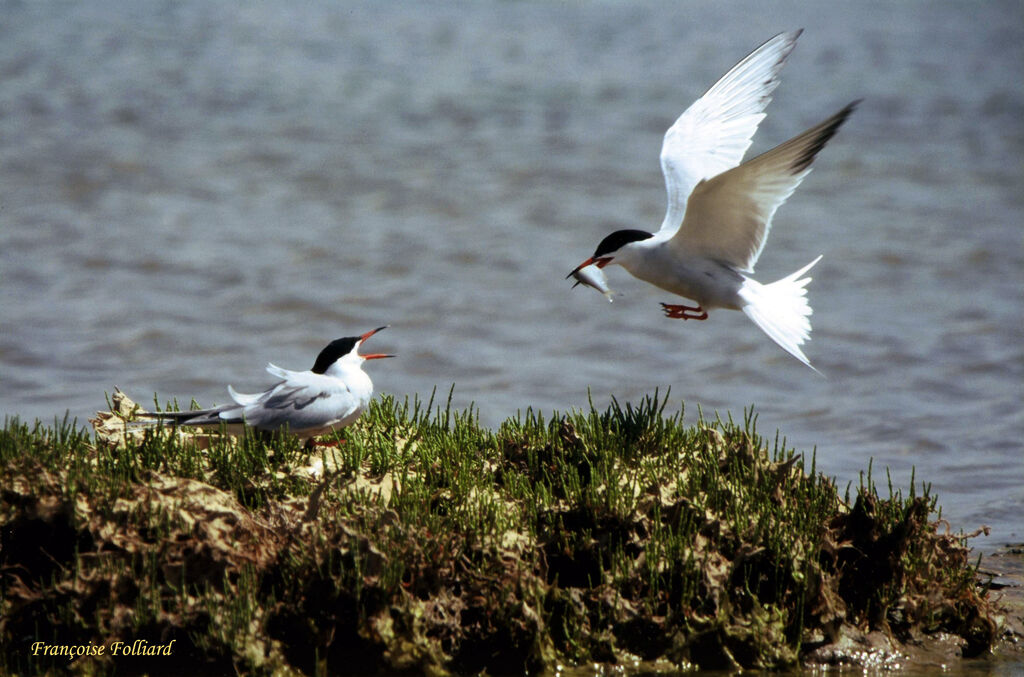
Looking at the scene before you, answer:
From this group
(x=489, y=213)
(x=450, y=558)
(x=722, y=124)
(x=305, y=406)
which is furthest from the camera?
(x=489, y=213)

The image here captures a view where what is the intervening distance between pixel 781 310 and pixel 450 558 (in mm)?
2307

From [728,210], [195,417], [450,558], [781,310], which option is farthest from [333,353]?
[781,310]

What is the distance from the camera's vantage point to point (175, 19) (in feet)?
60.1

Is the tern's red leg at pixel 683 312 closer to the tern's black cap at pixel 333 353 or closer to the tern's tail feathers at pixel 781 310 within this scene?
the tern's tail feathers at pixel 781 310

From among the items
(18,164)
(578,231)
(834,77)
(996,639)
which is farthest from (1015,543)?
(834,77)

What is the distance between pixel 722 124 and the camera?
6430mm

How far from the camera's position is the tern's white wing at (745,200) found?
4.94 meters

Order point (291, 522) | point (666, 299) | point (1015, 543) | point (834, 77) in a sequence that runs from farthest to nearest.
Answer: point (834, 77), point (666, 299), point (1015, 543), point (291, 522)

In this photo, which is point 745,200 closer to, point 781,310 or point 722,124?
point 781,310

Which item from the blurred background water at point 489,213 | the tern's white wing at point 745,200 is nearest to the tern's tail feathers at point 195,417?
the tern's white wing at point 745,200

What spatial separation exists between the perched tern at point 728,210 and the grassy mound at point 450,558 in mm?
875

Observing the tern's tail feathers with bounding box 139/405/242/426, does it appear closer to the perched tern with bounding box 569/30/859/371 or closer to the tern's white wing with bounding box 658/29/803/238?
the perched tern with bounding box 569/30/859/371

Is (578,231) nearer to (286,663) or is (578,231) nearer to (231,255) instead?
(231,255)

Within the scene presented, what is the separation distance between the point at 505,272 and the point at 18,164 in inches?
237
